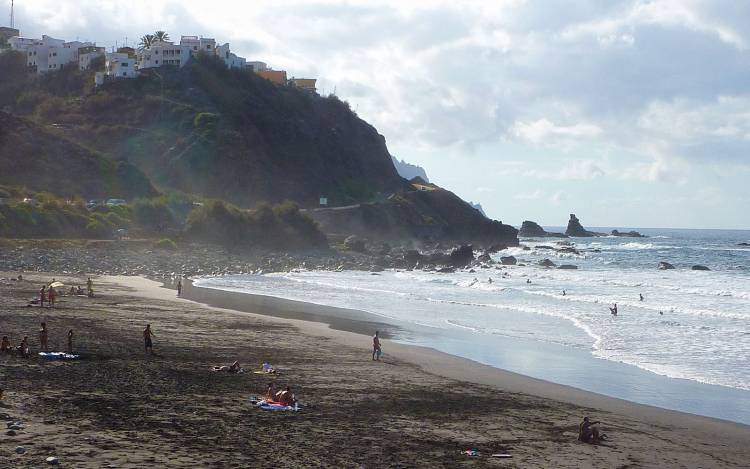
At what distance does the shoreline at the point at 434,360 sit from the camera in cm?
1758

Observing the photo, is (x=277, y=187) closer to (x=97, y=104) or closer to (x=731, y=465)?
(x=97, y=104)

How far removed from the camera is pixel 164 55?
117 metres

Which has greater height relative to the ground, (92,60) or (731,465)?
(92,60)

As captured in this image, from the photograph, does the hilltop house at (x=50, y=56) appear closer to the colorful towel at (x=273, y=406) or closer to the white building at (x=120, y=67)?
the white building at (x=120, y=67)

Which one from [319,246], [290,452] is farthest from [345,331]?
[319,246]

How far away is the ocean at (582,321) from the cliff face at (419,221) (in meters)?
34.1

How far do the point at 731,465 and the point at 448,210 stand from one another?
366ft

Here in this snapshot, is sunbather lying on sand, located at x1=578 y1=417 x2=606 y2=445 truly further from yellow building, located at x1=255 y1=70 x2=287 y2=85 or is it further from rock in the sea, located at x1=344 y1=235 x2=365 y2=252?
A: yellow building, located at x1=255 y1=70 x2=287 y2=85

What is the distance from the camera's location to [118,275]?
48.1 meters

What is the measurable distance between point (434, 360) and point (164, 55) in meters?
105

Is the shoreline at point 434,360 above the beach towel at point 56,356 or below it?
below

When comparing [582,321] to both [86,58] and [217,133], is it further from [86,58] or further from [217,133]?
[86,58]

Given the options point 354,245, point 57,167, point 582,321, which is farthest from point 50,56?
point 582,321

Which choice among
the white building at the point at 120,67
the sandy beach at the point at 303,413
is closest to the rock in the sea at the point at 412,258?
the sandy beach at the point at 303,413
